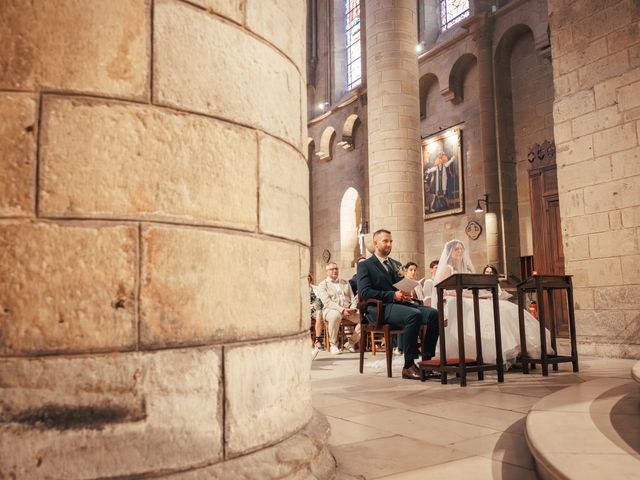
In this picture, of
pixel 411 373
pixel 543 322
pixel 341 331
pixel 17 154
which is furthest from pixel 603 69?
pixel 17 154

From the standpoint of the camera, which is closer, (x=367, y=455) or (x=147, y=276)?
(x=147, y=276)

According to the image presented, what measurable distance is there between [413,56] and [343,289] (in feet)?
16.2

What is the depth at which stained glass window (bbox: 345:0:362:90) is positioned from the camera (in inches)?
761

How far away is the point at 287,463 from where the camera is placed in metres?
1.79

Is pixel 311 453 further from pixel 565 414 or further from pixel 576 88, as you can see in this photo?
pixel 576 88

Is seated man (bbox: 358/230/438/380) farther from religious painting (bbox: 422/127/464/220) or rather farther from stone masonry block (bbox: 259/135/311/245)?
religious painting (bbox: 422/127/464/220)

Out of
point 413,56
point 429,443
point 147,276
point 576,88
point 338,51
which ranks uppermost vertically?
point 338,51

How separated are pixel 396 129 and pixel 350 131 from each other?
838 centimetres

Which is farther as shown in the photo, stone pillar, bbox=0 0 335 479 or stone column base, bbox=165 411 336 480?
stone column base, bbox=165 411 336 480

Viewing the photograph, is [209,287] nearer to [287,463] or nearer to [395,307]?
[287,463]

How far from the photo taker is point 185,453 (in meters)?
1.61

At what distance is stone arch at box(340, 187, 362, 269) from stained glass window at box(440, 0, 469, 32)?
5754 millimetres

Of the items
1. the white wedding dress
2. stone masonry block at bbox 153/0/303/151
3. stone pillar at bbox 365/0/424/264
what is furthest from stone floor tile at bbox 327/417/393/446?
stone pillar at bbox 365/0/424/264

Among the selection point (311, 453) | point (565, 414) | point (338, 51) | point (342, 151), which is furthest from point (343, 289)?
point (338, 51)
